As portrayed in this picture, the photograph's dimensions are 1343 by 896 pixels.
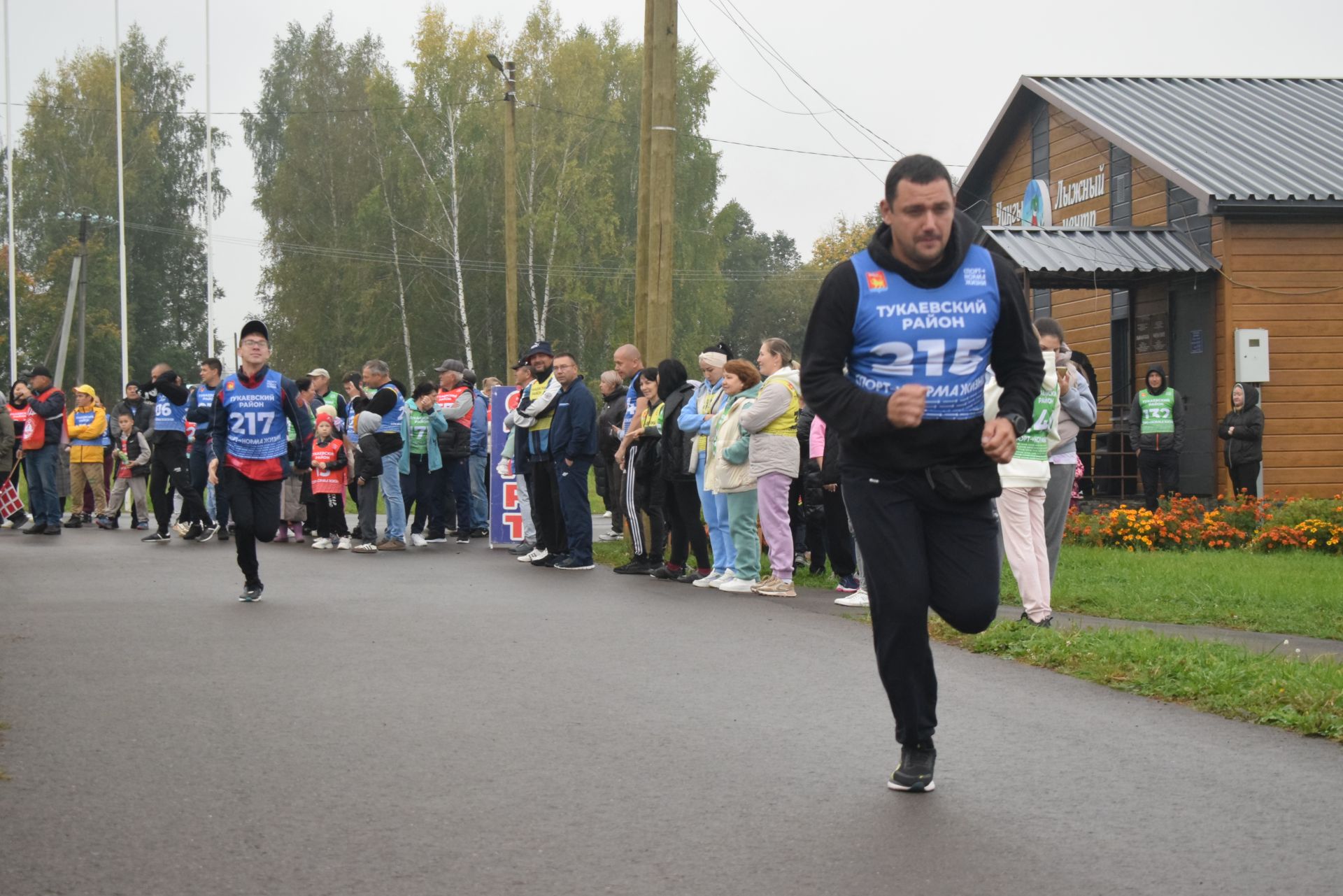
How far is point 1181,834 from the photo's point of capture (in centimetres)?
507

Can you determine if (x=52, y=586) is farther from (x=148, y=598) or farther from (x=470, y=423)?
(x=470, y=423)

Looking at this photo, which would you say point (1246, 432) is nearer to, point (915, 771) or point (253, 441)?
point (253, 441)

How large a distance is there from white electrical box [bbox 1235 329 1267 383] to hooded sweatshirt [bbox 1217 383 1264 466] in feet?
4.66

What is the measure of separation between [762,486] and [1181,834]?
26.6ft

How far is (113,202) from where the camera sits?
65938 mm

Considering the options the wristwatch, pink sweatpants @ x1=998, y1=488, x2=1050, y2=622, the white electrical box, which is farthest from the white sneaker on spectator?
the white electrical box

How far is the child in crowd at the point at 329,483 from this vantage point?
716 inches

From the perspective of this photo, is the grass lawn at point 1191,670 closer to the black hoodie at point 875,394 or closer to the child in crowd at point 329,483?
the black hoodie at point 875,394

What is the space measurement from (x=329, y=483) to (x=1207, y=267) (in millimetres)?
11570

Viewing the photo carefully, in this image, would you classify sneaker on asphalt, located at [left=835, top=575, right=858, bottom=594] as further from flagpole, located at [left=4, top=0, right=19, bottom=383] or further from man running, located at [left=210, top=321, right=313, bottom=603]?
flagpole, located at [left=4, top=0, right=19, bottom=383]

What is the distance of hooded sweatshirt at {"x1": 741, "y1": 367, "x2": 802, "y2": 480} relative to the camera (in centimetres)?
1303

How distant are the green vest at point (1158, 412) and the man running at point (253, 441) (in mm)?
11644

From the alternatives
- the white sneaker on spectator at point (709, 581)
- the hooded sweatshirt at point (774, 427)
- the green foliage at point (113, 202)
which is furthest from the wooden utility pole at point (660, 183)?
the green foliage at point (113, 202)

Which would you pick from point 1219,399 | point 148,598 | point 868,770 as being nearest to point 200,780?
point 868,770
